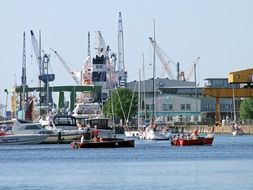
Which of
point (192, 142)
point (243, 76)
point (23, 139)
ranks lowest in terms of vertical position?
point (192, 142)

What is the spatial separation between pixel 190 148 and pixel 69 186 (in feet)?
182

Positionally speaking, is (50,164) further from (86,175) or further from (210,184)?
(210,184)

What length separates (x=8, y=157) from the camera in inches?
4537

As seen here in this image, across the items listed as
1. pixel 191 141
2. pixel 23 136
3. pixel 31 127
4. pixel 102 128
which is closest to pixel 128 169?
pixel 191 141

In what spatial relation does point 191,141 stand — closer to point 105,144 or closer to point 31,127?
point 105,144

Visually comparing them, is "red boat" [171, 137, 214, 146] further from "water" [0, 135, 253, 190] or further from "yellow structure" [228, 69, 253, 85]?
"yellow structure" [228, 69, 253, 85]

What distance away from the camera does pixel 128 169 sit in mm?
88188

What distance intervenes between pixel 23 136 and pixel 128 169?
176ft

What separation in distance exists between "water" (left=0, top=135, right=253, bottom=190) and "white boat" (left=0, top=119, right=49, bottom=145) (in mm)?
12011

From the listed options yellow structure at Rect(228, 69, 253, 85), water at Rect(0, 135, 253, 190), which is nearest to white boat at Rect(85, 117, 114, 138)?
yellow structure at Rect(228, 69, 253, 85)

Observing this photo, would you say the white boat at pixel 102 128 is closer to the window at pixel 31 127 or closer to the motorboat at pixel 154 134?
the motorboat at pixel 154 134

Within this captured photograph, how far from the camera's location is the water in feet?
238

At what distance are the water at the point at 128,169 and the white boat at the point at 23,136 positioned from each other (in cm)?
1201

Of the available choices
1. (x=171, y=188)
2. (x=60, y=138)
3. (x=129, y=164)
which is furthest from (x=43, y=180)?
(x=60, y=138)
